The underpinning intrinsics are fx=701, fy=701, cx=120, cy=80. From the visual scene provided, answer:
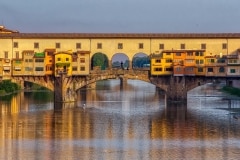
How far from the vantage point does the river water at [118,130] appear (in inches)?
1040

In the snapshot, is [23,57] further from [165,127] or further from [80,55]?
[165,127]

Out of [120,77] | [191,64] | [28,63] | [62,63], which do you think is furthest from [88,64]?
[191,64]

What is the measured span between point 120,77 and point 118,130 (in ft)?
55.9

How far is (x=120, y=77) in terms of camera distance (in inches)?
1999

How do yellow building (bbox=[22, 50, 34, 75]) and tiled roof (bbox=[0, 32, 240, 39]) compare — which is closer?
yellow building (bbox=[22, 50, 34, 75])

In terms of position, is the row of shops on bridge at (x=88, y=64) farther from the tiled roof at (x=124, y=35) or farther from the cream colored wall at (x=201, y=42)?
the tiled roof at (x=124, y=35)

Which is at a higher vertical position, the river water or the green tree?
the green tree

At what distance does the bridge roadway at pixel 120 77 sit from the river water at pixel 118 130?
1.05m

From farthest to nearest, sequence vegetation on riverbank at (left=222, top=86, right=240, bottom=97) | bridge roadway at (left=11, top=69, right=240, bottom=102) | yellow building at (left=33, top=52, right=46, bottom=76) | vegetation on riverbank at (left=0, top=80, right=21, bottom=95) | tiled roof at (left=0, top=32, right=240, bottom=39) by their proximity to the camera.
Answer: vegetation on riverbank at (left=0, top=80, right=21, bottom=95)
vegetation on riverbank at (left=222, top=86, right=240, bottom=97)
tiled roof at (left=0, top=32, right=240, bottom=39)
yellow building at (left=33, top=52, right=46, bottom=76)
bridge roadway at (left=11, top=69, right=240, bottom=102)

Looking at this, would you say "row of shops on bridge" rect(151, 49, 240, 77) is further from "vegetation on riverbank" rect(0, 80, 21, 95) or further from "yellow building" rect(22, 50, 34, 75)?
"vegetation on riverbank" rect(0, 80, 21, 95)

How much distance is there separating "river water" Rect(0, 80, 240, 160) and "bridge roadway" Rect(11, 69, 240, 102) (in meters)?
1.05

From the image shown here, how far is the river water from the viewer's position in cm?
2642

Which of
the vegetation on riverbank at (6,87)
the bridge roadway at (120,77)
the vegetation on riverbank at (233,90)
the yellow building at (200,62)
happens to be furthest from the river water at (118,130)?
the vegetation on riverbank at (6,87)

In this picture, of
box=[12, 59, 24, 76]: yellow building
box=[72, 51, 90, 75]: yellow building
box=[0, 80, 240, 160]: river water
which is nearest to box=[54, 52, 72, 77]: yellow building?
box=[72, 51, 90, 75]: yellow building
